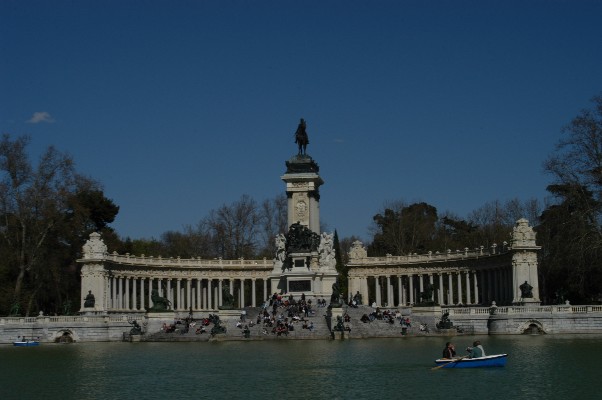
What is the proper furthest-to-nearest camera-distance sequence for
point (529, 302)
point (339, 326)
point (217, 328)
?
point (529, 302), point (217, 328), point (339, 326)

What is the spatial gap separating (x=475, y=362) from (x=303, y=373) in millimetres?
6648

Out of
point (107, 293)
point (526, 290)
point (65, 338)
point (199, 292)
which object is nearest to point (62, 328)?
point (65, 338)

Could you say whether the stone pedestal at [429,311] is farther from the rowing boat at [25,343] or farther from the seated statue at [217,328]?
the rowing boat at [25,343]

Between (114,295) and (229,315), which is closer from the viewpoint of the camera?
(229,315)

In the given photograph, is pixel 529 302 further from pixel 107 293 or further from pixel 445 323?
pixel 107 293

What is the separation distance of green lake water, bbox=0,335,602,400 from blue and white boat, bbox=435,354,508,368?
473 millimetres

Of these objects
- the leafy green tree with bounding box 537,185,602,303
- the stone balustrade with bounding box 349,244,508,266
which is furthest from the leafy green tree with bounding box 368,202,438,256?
the leafy green tree with bounding box 537,185,602,303

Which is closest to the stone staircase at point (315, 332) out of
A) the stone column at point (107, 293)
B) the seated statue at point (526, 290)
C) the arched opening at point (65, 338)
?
the arched opening at point (65, 338)

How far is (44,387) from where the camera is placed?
102 feet

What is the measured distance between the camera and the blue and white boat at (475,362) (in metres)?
34.1

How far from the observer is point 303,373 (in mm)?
33625

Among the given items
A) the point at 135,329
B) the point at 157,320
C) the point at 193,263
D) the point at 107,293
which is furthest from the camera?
the point at 193,263

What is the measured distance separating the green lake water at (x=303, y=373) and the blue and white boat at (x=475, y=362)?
1.55ft

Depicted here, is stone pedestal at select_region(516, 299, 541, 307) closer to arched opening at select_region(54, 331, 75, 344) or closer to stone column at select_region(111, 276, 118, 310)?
arched opening at select_region(54, 331, 75, 344)
